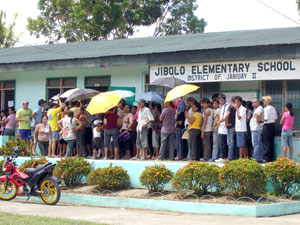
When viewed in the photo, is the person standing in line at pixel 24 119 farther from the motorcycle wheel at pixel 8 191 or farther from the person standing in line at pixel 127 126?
the motorcycle wheel at pixel 8 191

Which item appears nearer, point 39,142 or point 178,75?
point 178,75

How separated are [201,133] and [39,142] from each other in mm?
5887

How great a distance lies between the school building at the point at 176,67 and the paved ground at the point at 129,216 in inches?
193

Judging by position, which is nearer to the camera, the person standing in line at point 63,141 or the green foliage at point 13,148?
the green foliage at point 13,148

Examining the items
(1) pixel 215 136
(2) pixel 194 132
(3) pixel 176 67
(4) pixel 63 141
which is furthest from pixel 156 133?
(4) pixel 63 141

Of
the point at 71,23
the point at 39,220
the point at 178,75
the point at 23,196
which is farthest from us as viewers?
the point at 71,23

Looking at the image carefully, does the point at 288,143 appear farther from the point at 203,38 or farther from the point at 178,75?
the point at 203,38

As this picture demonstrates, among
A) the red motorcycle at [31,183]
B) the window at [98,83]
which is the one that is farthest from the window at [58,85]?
the red motorcycle at [31,183]

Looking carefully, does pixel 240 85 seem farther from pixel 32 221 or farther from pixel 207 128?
pixel 32 221

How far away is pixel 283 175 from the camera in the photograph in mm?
11320

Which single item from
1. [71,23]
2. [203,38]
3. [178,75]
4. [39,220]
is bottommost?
[39,220]

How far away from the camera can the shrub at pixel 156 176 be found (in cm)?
1220

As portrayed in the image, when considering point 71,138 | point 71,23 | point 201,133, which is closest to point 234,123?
point 201,133

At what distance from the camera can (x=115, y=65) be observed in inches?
692
